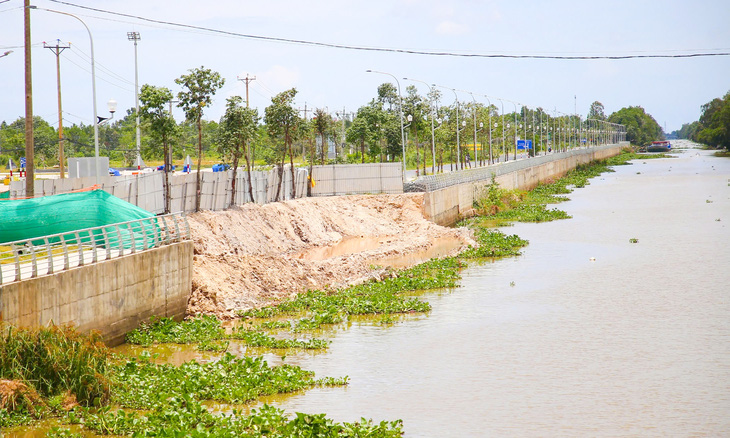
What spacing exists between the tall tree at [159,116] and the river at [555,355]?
15.4m

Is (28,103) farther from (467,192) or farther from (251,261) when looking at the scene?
(467,192)

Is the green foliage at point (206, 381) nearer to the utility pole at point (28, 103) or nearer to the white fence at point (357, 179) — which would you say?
the utility pole at point (28, 103)

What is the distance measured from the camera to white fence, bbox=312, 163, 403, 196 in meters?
55.2

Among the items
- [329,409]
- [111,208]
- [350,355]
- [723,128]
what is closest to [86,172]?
[111,208]

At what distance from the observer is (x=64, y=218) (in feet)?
76.5

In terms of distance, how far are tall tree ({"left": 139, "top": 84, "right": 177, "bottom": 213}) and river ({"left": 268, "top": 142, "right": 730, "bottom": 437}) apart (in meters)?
15.4

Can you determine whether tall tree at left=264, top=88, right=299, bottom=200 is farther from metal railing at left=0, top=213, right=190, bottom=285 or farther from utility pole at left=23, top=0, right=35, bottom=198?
metal railing at left=0, top=213, right=190, bottom=285

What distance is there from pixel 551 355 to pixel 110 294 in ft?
40.0

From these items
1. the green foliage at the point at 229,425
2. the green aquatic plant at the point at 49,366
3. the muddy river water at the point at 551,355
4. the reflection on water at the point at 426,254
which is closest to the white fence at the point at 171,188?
the reflection on water at the point at 426,254

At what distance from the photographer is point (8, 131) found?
10831 cm

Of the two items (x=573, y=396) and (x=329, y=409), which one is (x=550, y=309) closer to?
(x=573, y=396)

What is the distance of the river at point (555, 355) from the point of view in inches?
658

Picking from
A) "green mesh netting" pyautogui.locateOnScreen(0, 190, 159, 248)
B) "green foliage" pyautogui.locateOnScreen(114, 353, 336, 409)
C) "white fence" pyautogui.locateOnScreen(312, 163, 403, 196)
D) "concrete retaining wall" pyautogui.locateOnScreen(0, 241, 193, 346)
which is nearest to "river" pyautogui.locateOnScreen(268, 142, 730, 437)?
"green foliage" pyautogui.locateOnScreen(114, 353, 336, 409)

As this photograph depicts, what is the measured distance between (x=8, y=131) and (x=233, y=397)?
10371 centimetres
